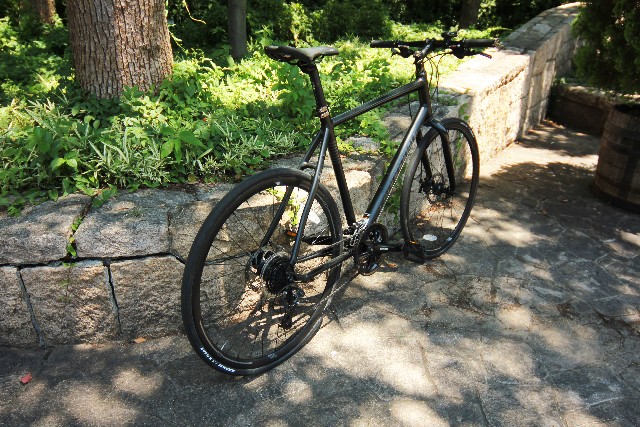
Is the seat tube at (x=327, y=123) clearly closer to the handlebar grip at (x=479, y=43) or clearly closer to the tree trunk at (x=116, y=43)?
the handlebar grip at (x=479, y=43)

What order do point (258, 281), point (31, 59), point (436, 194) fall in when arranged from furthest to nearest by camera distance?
point (31, 59) → point (436, 194) → point (258, 281)

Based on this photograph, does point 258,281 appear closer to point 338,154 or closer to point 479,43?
point 338,154

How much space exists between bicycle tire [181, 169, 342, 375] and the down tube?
31cm

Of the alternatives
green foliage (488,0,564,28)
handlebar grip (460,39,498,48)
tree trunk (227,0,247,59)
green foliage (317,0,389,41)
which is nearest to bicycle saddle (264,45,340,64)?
handlebar grip (460,39,498,48)

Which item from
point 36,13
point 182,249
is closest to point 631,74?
point 182,249

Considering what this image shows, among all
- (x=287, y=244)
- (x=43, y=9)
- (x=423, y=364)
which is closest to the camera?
(x=423, y=364)

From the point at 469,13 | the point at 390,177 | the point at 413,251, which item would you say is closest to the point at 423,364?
the point at 413,251

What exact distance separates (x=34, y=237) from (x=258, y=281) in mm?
1226

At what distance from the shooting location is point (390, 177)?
134 inches

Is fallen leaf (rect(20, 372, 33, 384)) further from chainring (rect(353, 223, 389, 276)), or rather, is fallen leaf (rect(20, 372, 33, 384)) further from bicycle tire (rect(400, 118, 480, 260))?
bicycle tire (rect(400, 118, 480, 260))

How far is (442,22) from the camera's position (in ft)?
30.7

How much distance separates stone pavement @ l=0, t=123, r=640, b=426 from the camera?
2768mm

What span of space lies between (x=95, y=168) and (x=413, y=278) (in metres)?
2.18

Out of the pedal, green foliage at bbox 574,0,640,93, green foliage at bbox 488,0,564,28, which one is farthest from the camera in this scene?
green foliage at bbox 488,0,564,28
